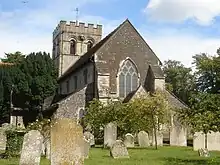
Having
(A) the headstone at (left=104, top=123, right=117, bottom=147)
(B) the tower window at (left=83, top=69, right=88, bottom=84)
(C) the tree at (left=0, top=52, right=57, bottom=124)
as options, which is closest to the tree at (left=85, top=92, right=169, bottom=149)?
(A) the headstone at (left=104, top=123, right=117, bottom=147)

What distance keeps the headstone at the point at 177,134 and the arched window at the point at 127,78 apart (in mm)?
11939

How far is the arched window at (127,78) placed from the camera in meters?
40.7

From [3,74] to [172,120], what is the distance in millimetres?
27965

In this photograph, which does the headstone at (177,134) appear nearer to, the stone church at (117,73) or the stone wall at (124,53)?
the stone church at (117,73)

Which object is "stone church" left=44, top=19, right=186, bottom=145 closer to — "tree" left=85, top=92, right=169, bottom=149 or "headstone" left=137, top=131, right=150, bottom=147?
"tree" left=85, top=92, right=169, bottom=149

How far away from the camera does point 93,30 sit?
5738cm

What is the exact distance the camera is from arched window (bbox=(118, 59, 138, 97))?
40688 mm

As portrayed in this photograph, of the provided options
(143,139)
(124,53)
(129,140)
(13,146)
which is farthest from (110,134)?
(124,53)

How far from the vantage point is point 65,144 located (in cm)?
916

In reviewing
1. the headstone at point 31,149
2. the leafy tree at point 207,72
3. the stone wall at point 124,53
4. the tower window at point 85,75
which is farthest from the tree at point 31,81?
the headstone at point 31,149

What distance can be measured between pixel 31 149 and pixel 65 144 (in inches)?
197

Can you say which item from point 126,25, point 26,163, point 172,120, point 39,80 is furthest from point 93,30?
point 26,163

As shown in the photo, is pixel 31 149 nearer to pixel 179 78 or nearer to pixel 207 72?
pixel 207 72

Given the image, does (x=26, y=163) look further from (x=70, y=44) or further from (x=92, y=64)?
(x=70, y=44)
